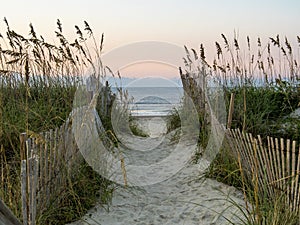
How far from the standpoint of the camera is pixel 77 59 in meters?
6.68

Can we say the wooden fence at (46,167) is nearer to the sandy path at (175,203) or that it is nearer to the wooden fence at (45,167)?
the wooden fence at (45,167)

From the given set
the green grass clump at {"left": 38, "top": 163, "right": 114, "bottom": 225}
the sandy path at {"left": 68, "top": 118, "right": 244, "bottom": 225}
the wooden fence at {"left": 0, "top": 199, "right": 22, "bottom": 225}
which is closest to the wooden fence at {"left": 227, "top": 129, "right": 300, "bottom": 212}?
the sandy path at {"left": 68, "top": 118, "right": 244, "bottom": 225}

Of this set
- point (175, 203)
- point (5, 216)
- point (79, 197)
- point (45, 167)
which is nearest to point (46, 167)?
point (45, 167)

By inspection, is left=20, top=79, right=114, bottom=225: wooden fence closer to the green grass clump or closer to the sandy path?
the green grass clump

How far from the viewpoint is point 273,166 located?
11.7 feet

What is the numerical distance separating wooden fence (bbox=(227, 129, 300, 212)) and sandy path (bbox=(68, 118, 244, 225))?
0.37 meters

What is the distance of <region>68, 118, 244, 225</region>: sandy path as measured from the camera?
368 centimetres

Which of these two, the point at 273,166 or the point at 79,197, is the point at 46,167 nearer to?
the point at 79,197

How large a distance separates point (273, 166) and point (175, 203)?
1173mm

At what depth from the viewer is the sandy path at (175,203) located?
3684 mm

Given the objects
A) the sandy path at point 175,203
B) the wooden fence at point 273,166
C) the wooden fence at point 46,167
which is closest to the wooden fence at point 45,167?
the wooden fence at point 46,167

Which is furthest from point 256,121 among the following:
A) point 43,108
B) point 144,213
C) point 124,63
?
point 43,108

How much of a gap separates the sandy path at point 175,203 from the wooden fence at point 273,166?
373 millimetres

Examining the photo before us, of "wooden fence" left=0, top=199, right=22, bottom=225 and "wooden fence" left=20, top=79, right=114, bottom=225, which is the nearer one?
"wooden fence" left=0, top=199, right=22, bottom=225
